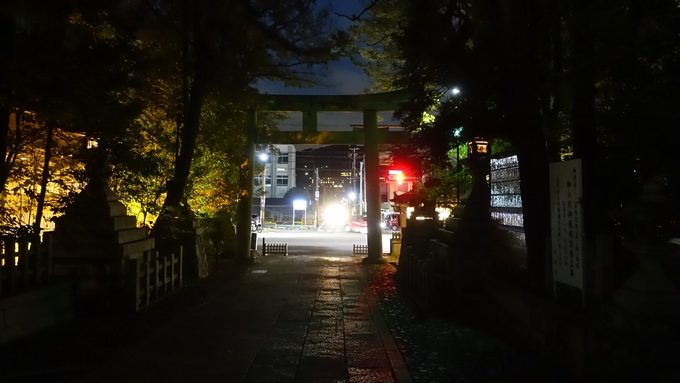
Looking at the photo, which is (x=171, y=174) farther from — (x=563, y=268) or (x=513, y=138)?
(x=563, y=268)

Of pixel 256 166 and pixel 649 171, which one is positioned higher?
pixel 256 166

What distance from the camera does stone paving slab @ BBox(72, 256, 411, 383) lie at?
6504 millimetres

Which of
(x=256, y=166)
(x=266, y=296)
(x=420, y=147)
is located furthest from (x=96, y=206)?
(x=256, y=166)

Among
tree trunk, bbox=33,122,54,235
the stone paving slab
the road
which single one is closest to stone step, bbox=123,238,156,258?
tree trunk, bbox=33,122,54,235

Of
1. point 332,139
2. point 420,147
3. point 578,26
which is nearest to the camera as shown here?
point 578,26

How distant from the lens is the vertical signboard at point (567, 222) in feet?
21.6

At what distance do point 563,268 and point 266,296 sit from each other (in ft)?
24.3

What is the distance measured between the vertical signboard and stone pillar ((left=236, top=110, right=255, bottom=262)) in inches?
607

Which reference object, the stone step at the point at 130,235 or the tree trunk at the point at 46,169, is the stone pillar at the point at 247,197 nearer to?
the stone step at the point at 130,235

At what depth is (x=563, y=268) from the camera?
6988 mm

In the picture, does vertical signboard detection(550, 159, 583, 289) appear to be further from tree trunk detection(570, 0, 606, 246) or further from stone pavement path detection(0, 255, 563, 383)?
stone pavement path detection(0, 255, 563, 383)

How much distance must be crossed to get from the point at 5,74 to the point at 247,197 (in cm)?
1370

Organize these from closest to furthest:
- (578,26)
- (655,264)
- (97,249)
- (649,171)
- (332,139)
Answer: (655,264) → (649,171) → (578,26) → (97,249) → (332,139)

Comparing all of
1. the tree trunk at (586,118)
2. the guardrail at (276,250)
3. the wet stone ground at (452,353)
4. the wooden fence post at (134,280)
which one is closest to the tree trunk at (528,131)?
the tree trunk at (586,118)
